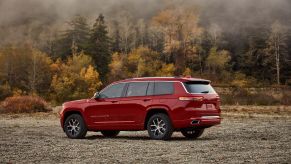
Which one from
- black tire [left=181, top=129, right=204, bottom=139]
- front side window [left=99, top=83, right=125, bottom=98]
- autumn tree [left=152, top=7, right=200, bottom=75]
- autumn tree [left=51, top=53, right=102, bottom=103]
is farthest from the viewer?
autumn tree [left=152, top=7, right=200, bottom=75]

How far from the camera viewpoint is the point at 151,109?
49.0ft

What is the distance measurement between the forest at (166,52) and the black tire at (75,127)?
42.9 metres

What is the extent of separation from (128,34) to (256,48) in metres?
30.5

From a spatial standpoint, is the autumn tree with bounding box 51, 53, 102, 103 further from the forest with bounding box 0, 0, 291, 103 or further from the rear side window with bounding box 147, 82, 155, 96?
the rear side window with bounding box 147, 82, 155, 96

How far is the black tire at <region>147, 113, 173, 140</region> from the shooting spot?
14523 mm

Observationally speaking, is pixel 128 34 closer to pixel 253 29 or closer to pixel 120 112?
pixel 253 29

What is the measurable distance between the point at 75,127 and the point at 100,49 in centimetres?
6914

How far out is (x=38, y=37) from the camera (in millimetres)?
129250

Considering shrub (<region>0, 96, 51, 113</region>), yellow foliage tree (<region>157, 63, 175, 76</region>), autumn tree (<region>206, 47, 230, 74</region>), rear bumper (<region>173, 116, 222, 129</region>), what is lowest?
shrub (<region>0, 96, 51, 113</region>)

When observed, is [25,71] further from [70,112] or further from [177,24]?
[70,112]

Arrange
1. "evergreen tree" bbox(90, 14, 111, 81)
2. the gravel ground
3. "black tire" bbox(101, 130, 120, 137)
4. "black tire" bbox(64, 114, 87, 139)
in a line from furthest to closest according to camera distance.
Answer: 1. "evergreen tree" bbox(90, 14, 111, 81)
2. "black tire" bbox(101, 130, 120, 137)
3. "black tire" bbox(64, 114, 87, 139)
4. the gravel ground

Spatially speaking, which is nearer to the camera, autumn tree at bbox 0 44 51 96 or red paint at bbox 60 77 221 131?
red paint at bbox 60 77 221 131

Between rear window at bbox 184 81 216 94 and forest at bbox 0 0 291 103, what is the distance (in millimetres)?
43311

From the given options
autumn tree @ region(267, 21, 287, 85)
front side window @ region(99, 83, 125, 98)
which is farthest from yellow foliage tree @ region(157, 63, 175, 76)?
front side window @ region(99, 83, 125, 98)
